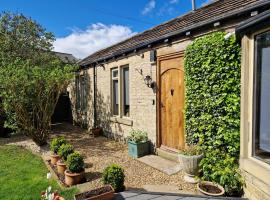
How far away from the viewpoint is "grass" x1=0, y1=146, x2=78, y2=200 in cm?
422

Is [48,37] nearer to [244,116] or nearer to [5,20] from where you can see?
[5,20]

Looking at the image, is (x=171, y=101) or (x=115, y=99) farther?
(x=115, y=99)

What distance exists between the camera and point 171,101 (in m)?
5.93

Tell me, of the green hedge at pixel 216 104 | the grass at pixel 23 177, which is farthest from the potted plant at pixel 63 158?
the green hedge at pixel 216 104

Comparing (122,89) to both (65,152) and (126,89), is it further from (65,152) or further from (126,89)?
(65,152)

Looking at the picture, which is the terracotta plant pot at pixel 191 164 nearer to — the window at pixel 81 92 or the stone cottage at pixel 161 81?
the stone cottage at pixel 161 81

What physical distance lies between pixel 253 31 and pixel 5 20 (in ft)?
37.1

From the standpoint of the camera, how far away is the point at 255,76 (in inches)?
133

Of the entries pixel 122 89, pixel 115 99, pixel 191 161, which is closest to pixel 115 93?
pixel 115 99

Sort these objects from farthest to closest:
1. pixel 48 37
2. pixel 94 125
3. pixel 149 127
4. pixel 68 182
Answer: pixel 48 37, pixel 94 125, pixel 149 127, pixel 68 182

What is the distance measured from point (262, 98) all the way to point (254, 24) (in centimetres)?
109

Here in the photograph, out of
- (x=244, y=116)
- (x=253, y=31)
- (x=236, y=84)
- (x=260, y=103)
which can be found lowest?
(x=244, y=116)

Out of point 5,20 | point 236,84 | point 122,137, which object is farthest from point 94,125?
point 236,84

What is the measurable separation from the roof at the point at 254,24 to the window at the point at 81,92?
8.88 metres
